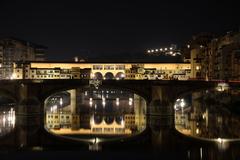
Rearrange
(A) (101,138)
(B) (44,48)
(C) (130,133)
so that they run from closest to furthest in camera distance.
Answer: (A) (101,138), (C) (130,133), (B) (44,48)

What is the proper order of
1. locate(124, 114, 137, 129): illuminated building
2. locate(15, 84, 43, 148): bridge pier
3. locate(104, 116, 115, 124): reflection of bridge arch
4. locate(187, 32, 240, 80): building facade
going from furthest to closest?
locate(187, 32, 240, 80): building facade
locate(104, 116, 115, 124): reflection of bridge arch
locate(124, 114, 137, 129): illuminated building
locate(15, 84, 43, 148): bridge pier

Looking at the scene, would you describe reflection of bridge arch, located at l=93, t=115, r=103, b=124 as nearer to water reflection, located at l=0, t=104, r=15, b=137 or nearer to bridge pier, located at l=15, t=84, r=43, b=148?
bridge pier, located at l=15, t=84, r=43, b=148

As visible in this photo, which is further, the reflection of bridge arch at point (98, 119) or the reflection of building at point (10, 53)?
the reflection of building at point (10, 53)

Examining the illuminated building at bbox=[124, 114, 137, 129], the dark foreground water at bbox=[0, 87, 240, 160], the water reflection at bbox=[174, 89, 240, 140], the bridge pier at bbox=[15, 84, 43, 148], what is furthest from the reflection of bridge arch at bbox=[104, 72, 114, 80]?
the bridge pier at bbox=[15, 84, 43, 148]

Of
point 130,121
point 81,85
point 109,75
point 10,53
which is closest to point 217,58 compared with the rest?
point 109,75

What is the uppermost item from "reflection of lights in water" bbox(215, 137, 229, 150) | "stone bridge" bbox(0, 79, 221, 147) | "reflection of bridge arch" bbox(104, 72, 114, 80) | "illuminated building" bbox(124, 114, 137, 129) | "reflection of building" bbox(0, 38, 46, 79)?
"reflection of building" bbox(0, 38, 46, 79)

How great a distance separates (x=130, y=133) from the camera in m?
45.9

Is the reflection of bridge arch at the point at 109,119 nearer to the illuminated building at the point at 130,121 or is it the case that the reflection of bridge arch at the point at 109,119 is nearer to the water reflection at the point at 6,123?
the illuminated building at the point at 130,121

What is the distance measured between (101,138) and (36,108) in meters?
17.6

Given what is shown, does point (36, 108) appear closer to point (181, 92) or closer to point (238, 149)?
point (181, 92)

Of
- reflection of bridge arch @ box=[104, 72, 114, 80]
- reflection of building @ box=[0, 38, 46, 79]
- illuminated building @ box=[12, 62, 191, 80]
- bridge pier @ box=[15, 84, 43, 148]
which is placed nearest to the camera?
bridge pier @ box=[15, 84, 43, 148]

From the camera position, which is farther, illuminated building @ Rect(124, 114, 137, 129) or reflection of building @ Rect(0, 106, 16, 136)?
illuminated building @ Rect(124, 114, 137, 129)

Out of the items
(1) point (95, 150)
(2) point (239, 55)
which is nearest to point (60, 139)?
(1) point (95, 150)

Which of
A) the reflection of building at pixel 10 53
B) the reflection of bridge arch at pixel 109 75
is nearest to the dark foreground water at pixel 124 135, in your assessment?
the reflection of bridge arch at pixel 109 75
